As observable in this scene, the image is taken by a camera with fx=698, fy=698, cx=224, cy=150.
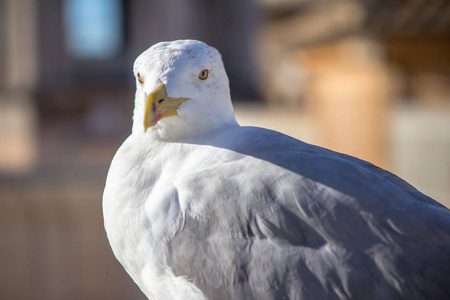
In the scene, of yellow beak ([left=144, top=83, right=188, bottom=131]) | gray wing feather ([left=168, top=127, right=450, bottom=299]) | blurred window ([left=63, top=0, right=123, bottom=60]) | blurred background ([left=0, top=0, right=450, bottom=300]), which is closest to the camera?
gray wing feather ([left=168, top=127, right=450, bottom=299])

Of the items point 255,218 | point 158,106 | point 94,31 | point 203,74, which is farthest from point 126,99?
point 255,218

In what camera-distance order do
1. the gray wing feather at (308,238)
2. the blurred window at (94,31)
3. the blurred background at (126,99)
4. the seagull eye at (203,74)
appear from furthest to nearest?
the blurred window at (94,31) < the blurred background at (126,99) < the seagull eye at (203,74) < the gray wing feather at (308,238)

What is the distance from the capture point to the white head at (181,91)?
182 cm

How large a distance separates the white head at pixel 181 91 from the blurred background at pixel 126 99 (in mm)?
1515

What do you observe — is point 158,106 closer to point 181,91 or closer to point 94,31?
point 181,91

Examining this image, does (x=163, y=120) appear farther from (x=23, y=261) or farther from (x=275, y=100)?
(x=275, y=100)

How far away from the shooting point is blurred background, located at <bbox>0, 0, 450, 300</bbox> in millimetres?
3686

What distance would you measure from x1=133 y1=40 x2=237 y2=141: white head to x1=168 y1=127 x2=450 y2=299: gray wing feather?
8.1 inches

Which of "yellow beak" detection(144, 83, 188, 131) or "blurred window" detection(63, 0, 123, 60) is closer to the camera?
"yellow beak" detection(144, 83, 188, 131)

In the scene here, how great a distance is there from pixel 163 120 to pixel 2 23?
19.6 feet

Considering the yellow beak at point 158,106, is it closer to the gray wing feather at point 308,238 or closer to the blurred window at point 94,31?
the gray wing feather at point 308,238

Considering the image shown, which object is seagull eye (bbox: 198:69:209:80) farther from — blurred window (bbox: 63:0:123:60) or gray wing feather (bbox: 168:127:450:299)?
blurred window (bbox: 63:0:123:60)

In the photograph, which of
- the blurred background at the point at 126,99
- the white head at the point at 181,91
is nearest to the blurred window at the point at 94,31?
the blurred background at the point at 126,99

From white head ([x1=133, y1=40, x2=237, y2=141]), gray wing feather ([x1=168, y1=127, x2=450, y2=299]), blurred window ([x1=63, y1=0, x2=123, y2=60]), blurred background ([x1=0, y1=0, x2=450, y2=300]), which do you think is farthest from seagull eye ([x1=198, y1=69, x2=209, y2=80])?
blurred window ([x1=63, y1=0, x2=123, y2=60])
